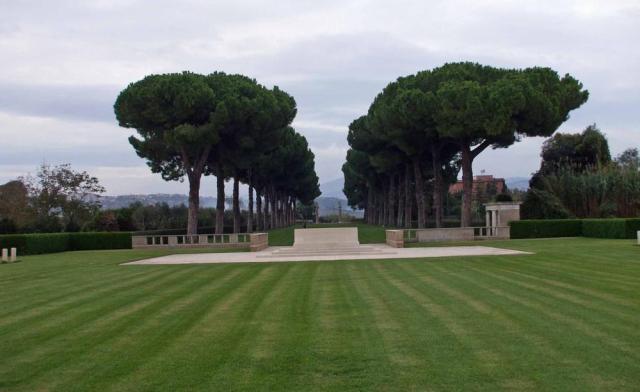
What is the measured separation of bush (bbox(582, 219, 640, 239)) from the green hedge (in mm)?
25474

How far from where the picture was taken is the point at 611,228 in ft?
101

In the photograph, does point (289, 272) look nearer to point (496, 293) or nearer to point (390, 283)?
point (390, 283)

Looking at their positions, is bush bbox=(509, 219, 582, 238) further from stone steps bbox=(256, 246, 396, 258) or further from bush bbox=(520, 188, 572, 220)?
stone steps bbox=(256, 246, 396, 258)

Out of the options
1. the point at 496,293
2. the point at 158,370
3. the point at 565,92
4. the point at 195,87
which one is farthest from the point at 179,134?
the point at 158,370

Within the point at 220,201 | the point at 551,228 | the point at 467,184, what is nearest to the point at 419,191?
the point at 467,184

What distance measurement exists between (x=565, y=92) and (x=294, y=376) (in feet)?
119

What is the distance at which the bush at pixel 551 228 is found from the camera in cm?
3516

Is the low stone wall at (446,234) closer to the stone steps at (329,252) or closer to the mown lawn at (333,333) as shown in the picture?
the stone steps at (329,252)

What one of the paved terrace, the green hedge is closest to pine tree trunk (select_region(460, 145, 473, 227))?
the paved terrace

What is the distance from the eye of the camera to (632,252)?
21.0 meters

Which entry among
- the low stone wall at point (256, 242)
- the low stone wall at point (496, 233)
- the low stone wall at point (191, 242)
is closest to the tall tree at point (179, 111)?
the low stone wall at point (191, 242)

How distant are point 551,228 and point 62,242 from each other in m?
27.3

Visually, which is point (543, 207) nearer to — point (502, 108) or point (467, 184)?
point (467, 184)

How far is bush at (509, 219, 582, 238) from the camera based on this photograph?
115 feet
